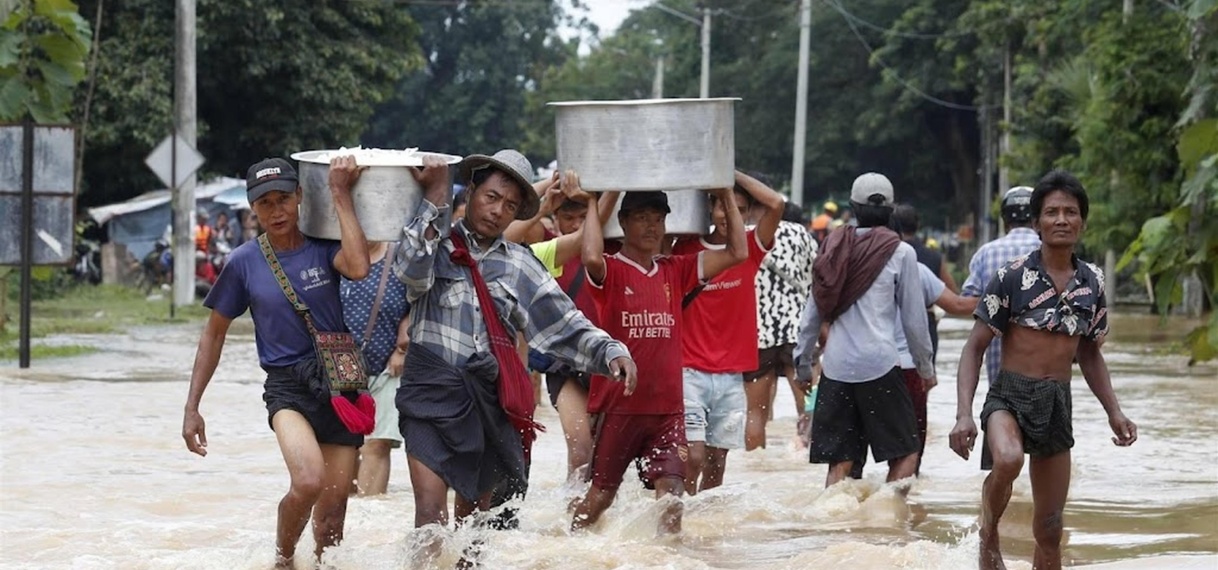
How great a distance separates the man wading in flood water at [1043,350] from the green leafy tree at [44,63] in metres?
12.6

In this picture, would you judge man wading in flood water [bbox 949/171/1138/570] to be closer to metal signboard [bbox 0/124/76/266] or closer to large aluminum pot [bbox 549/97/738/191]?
large aluminum pot [bbox 549/97/738/191]

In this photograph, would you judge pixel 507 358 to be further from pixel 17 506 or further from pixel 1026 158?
pixel 1026 158

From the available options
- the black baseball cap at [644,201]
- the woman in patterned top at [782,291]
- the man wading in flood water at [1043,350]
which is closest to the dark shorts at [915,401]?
the woman in patterned top at [782,291]

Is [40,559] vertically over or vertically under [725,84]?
under

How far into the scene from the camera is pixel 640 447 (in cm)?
852

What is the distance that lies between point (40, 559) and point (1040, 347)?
4.54 m

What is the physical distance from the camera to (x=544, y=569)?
8.27 metres

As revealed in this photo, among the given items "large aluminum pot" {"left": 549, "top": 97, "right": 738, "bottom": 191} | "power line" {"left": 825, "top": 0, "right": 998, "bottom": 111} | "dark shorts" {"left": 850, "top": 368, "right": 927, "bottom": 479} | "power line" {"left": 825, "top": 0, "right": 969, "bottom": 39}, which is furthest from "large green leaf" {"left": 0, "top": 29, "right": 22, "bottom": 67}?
"power line" {"left": 825, "top": 0, "right": 998, "bottom": 111}

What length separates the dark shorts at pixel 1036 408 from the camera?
7.35 m

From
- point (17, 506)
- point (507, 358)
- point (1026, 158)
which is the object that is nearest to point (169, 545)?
point (17, 506)

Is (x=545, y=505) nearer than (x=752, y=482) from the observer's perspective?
Yes

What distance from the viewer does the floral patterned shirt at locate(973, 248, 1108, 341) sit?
7375 mm

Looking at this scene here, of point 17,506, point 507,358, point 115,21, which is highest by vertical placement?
point 115,21

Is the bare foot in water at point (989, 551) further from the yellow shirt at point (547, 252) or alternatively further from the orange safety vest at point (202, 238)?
the orange safety vest at point (202, 238)
